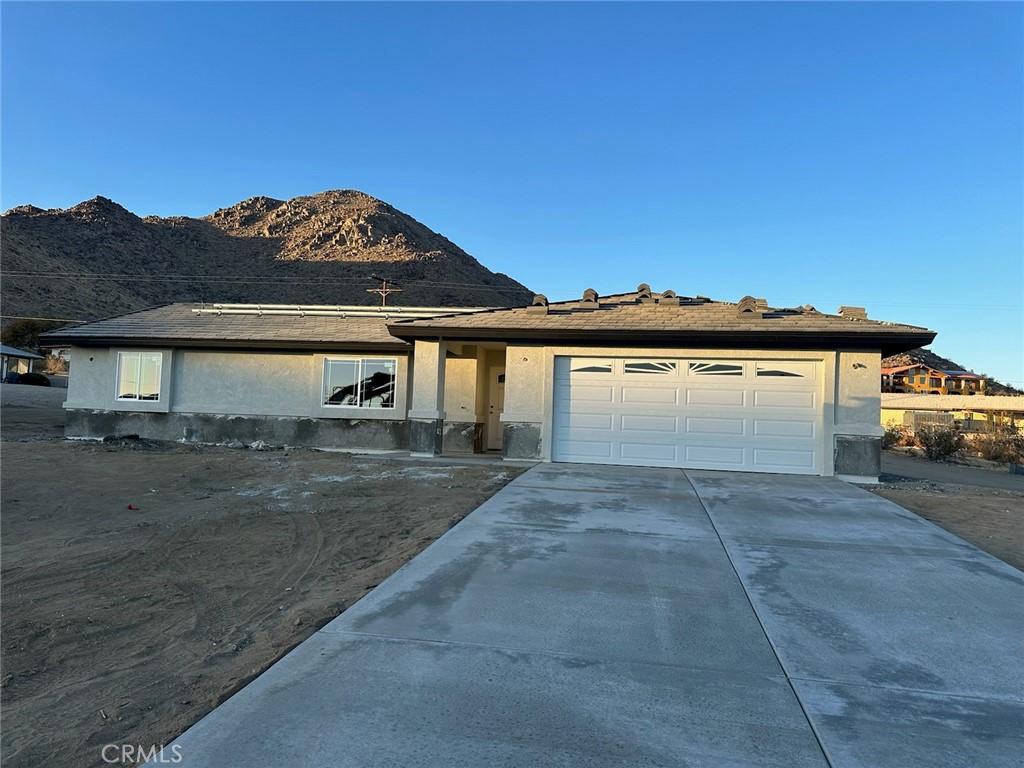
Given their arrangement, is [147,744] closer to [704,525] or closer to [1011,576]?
[704,525]

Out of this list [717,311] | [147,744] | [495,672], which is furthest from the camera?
[717,311]

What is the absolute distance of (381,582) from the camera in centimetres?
603

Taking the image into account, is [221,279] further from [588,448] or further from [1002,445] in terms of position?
[1002,445]

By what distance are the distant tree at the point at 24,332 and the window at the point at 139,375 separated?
43369 millimetres

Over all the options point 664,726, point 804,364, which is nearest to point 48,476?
point 664,726

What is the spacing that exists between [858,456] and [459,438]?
9.41m

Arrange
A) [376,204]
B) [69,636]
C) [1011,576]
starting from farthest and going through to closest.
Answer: [376,204] → [1011,576] → [69,636]

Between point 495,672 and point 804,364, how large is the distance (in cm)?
1243

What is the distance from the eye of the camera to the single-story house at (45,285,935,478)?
14.3 m

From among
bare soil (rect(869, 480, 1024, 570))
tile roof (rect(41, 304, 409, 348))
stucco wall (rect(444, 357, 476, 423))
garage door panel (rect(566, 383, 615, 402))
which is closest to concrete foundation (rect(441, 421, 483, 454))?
stucco wall (rect(444, 357, 476, 423))

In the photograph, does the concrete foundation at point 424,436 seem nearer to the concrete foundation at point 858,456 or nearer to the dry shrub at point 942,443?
the concrete foundation at point 858,456

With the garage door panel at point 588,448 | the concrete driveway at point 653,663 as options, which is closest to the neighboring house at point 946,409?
the garage door panel at point 588,448

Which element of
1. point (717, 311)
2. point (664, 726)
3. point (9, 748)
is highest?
point (717, 311)

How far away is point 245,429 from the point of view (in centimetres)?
1827
